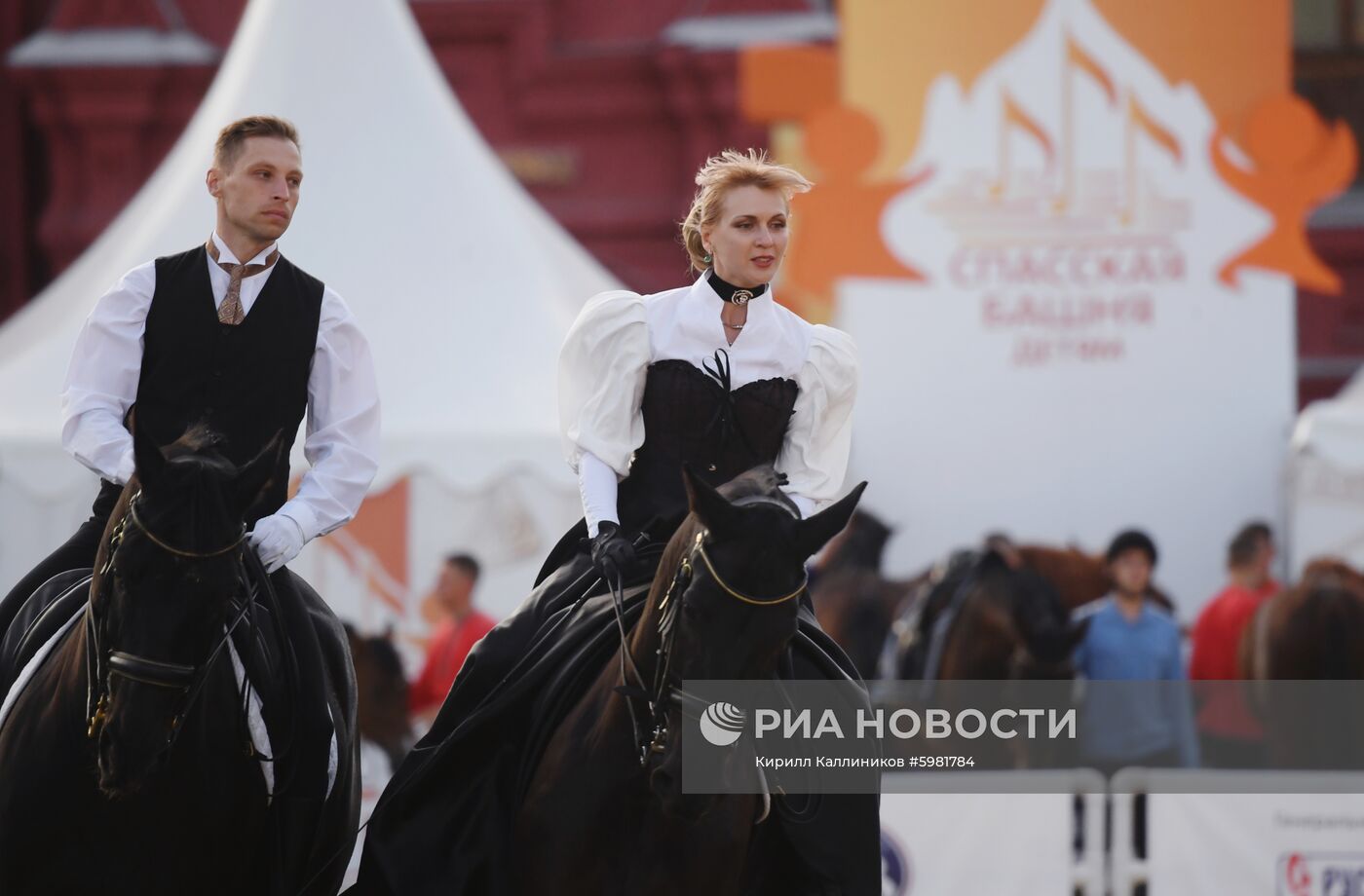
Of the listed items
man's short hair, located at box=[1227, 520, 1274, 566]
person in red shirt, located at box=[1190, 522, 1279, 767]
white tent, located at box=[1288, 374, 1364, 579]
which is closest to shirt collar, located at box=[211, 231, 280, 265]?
person in red shirt, located at box=[1190, 522, 1279, 767]

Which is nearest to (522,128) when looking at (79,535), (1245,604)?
(1245,604)

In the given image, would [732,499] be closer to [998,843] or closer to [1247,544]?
[998,843]

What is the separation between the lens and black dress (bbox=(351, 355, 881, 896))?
180 inches

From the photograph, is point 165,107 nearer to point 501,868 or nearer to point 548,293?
point 548,293

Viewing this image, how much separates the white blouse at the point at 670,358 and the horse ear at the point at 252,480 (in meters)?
0.79

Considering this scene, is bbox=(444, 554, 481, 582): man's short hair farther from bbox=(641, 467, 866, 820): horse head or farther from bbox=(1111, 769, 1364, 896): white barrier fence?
bbox=(641, 467, 866, 820): horse head

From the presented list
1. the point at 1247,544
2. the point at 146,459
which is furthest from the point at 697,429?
the point at 1247,544

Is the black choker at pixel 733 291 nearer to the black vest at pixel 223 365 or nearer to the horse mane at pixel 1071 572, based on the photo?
the black vest at pixel 223 365

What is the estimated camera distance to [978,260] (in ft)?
42.9

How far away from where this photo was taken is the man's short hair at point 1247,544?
11.3m

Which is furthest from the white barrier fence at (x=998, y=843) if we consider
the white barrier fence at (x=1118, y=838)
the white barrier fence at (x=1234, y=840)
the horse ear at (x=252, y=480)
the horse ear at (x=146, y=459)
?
the horse ear at (x=146, y=459)

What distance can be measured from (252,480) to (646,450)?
1.00 meters

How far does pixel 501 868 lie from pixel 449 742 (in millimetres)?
328

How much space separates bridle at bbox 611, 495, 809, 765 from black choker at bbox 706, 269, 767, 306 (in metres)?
0.92
